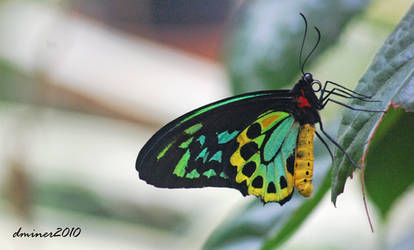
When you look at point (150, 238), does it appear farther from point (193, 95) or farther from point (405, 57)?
point (405, 57)

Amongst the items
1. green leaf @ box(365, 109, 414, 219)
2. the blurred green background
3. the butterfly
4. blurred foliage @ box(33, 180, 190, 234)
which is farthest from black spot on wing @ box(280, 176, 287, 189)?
blurred foliage @ box(33, 180, 190, 234)

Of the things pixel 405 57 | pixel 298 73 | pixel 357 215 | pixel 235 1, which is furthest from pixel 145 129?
pixel 405 57

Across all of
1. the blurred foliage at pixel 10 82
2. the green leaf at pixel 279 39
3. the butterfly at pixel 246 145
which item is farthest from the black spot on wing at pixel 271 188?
the blurred foliage at pixel 10 82

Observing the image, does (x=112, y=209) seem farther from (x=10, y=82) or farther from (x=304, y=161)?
(x=304, y=161)

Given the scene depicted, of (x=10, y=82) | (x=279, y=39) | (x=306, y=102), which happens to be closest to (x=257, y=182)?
(x=306, y=102)

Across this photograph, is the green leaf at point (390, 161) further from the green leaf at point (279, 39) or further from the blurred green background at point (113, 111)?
the blurred green background at point (113, 111)
